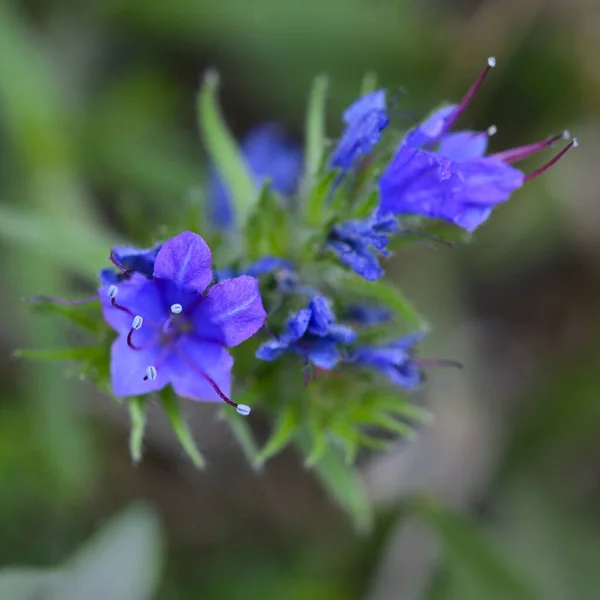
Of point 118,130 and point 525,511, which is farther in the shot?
point 525,511

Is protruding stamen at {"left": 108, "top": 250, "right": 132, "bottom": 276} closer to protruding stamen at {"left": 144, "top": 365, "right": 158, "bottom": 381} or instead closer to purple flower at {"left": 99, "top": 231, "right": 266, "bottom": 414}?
purple flower at {"left": 99, "top": 231, "right": 266, "bottom": 414}

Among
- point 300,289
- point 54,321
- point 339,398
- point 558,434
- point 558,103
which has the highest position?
point 558,103

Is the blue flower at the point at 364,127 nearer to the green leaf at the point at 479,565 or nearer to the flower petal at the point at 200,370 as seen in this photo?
the flower petal at the point at 200,370

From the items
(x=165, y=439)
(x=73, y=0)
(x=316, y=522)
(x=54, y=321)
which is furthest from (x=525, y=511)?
(x=73, y=0)

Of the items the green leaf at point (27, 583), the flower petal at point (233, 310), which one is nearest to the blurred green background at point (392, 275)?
the green leaf at point (27, 583)

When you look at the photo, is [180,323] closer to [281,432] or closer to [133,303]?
[133,303]

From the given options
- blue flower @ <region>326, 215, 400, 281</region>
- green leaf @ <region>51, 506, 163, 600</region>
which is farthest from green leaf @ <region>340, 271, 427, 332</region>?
green leaf @ <region>51, 506, 163, 600</region>

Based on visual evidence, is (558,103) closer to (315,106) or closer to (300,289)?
(315,106)
